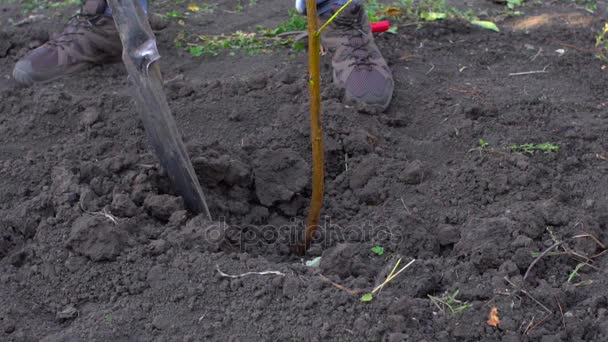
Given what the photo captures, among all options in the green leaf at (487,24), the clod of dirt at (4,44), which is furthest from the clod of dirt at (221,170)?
the green leaf at (487,24)

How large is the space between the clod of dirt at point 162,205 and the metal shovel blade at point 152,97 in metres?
0.07

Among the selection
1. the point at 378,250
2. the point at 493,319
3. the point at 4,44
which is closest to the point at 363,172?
the point at 378,250

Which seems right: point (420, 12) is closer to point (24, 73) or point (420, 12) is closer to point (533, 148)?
point (533, 148)

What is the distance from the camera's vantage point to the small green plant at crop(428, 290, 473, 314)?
199 cm

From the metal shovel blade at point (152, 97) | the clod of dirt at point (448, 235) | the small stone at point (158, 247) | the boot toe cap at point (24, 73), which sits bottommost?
the clod of dirt at point (448, 235)

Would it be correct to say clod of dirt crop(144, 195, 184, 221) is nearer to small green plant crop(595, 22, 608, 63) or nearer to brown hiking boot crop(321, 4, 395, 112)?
brown hiking boot crop(321, 4, 395, 112)

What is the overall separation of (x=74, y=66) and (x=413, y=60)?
1672mm

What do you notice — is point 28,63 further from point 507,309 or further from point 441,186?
point 507,309

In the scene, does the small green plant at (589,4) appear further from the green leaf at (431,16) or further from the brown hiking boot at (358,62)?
the brown hiking boot at (358,62)

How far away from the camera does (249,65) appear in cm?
372

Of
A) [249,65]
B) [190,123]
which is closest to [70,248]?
[190,123]

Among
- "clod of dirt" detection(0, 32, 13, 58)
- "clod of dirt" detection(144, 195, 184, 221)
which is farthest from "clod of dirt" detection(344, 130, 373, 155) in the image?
"clod of dirt" detection(0, 32, 13, 58)

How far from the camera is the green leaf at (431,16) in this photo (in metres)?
4.14

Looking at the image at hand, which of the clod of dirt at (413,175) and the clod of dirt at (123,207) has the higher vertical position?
the clod of dirt at (123,207)
